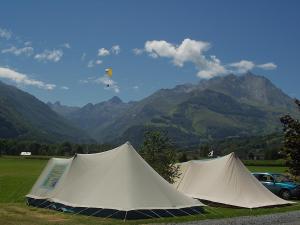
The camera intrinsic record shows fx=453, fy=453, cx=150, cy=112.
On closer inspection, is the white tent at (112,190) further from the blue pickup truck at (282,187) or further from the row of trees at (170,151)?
the blue pickup truck at (282,187)

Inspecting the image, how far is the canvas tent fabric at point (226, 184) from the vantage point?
2575 cm

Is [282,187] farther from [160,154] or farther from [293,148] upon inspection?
[293,148]

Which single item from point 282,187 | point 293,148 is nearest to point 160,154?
point 282,187

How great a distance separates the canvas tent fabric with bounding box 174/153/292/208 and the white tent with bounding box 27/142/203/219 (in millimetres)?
4917

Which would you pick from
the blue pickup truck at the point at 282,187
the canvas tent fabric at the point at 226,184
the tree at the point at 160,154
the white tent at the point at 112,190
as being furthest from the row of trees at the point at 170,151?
the blue pickup truck at the point at 282,187

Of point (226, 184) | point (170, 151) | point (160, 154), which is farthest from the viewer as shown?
point (170, 151)

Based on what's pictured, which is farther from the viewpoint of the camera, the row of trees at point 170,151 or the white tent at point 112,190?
the row of trees at point 170,151

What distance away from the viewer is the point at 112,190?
2053cm

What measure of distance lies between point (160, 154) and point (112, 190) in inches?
373

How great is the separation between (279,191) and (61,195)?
56.5 feet

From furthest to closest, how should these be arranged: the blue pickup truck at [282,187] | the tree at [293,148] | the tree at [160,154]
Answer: the blue pickup truck at [282,187]
the tree at [160,154]
the tree at [293,148]

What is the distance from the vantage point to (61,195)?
72.4 feet

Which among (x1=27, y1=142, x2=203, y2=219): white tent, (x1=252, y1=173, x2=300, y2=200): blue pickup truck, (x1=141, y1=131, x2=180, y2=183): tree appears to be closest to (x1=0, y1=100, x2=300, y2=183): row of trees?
(x1=141, y1=131, x2=180, y2=183): tree

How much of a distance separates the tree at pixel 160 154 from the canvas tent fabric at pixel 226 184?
3.91ft
